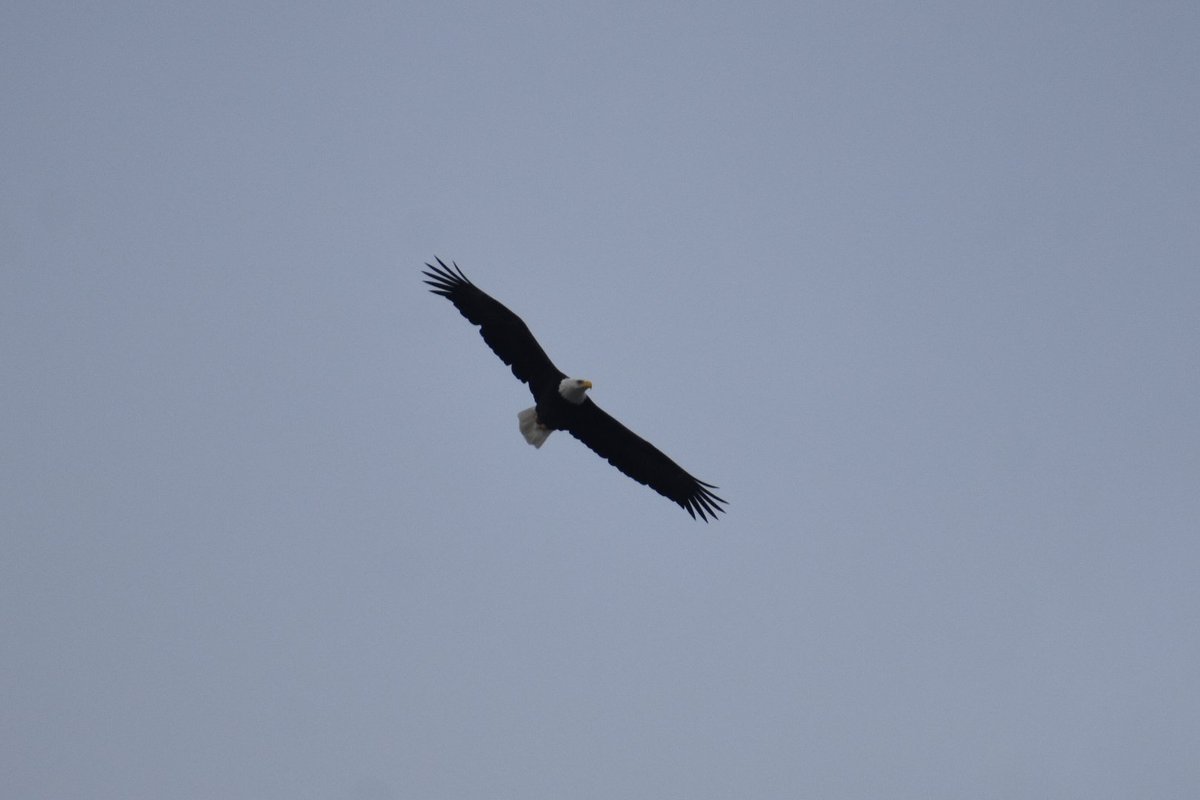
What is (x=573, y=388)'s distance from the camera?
667 inches

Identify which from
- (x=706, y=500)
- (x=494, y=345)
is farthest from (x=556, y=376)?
(x=706, y=500)

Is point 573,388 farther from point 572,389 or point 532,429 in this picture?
point 532,429

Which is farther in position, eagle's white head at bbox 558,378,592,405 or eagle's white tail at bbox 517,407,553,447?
eagle's white tail at bbox 517,407,553,447

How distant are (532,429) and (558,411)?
571 mm

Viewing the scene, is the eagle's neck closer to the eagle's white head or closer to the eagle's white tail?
the eagle's white head

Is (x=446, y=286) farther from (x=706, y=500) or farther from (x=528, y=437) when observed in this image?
(x=706, y=500)

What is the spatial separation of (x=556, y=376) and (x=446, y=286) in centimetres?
168

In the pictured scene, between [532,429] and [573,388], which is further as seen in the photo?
[532,429]

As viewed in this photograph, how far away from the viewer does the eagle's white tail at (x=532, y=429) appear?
1773 cm

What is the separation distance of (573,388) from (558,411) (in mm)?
525

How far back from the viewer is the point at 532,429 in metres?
17.8

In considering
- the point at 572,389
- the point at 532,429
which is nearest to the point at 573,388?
the point at 572,389

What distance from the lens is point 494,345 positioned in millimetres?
17062

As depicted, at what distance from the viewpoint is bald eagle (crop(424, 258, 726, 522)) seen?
16891 mm
